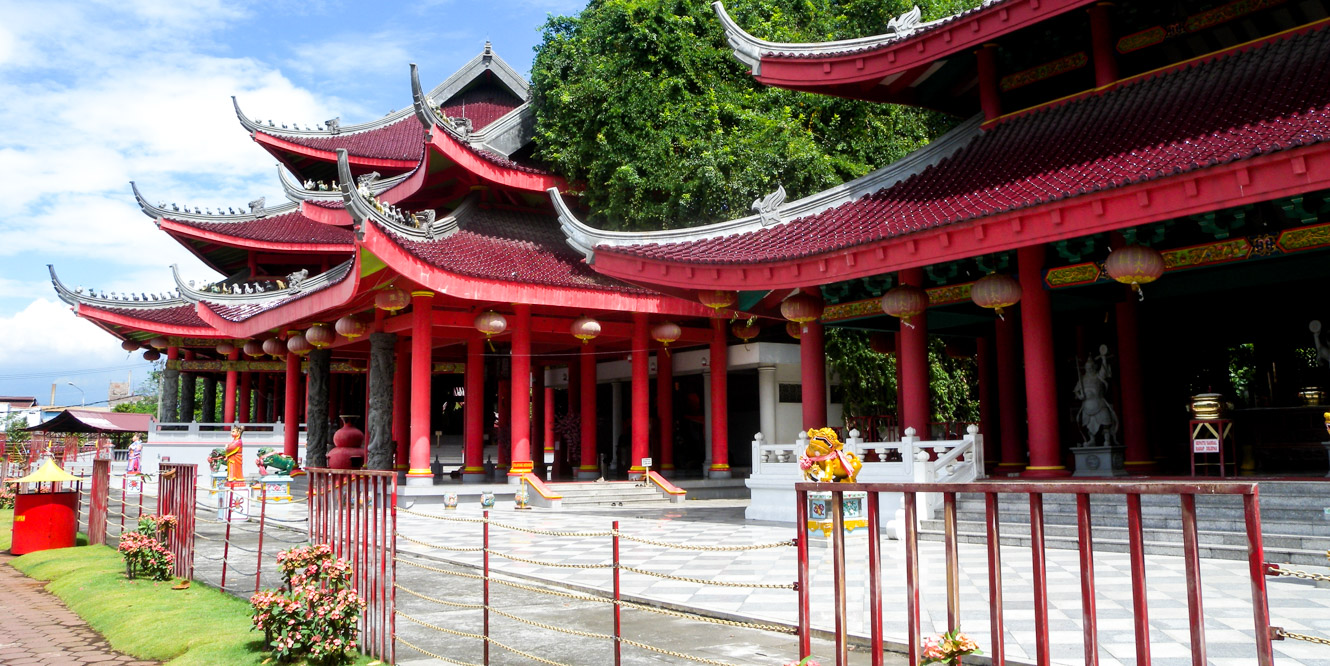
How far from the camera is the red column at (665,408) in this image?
74.0 feet

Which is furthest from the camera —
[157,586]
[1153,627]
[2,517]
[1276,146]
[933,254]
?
[2,517]

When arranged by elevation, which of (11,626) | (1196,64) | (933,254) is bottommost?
(11,626)

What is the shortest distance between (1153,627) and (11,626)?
405 inches

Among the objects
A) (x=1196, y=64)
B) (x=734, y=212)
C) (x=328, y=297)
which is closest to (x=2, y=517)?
(x=328, y=297)

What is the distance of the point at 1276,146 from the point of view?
29.1 ft

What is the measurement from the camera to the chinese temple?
10594mm

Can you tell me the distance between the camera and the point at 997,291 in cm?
1223

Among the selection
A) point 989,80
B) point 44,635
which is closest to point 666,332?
point 989,80

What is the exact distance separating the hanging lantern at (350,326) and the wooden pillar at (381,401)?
12.1 inches

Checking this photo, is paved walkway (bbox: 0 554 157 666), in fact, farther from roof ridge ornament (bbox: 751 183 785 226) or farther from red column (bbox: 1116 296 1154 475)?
red column (bbox: 1116 296 1154 475)

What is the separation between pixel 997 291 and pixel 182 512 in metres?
10.4

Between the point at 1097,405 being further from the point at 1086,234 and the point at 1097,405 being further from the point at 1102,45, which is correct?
the point at 1102,45

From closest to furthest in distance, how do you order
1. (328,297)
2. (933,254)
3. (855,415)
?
(933,254) → (328,297) → (855,415)

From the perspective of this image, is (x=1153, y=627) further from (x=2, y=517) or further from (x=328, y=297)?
(x=2, y=517)
